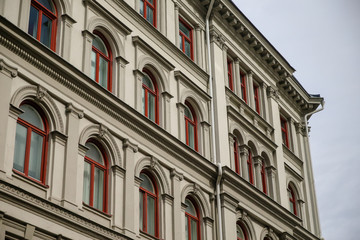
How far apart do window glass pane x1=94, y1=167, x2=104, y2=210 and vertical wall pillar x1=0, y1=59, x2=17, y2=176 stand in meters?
3.59

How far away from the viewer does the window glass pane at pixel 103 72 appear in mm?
22755

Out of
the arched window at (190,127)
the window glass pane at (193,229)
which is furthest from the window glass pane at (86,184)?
the arched window at (190,127)

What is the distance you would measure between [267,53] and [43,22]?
16.0 metres

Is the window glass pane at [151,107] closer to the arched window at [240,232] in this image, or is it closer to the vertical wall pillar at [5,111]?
the arched window at [240,232]

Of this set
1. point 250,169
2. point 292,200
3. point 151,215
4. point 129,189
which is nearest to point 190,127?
point 250,169

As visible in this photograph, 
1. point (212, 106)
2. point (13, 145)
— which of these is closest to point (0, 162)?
point (13, 145)

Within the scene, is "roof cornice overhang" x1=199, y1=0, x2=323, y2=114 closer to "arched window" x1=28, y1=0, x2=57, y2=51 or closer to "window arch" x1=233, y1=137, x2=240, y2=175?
"window arch" x1=233, y1=137, x2=240, y2=175

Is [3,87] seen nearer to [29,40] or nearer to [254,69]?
→ [29,40]

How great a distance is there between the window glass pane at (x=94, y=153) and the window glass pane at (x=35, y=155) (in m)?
2.08

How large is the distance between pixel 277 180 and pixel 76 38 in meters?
14.1

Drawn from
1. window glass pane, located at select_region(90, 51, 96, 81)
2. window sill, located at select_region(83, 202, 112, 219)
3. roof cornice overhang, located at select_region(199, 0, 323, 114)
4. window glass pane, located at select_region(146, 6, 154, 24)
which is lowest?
window sill, located at select_region(83, 202, 112, 219)

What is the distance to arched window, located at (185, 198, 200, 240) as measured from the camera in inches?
A: 965

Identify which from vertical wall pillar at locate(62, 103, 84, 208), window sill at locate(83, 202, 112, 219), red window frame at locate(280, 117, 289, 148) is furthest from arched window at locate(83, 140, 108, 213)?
red window frame at locate(280, 117, 289, 148)

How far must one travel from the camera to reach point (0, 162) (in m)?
17.4
